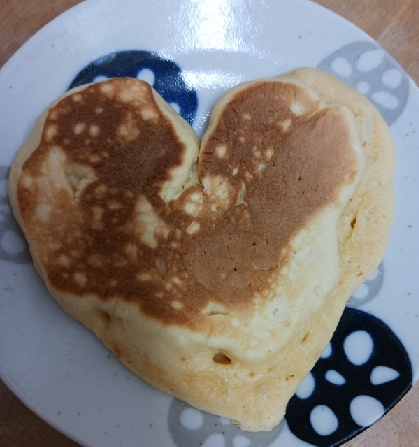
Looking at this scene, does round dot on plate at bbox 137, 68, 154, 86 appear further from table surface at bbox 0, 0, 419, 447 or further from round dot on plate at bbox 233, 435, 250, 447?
round dot on plate at bbox 233, 435, 250, 447

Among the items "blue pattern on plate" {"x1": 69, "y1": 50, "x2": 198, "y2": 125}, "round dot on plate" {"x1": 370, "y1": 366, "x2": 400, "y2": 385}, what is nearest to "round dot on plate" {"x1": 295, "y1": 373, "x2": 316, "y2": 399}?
"round dot on plate" {"x1": 370, "y1": 366, "x2": 400, "y2": 385}

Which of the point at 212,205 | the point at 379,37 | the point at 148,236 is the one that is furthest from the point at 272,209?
the point at 379,37

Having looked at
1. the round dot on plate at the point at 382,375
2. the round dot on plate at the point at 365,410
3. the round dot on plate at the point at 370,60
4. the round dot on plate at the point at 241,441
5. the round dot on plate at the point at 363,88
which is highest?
the round dot on plate at the point at 370,60

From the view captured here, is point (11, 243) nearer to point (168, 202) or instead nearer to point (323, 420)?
point (168, 202)

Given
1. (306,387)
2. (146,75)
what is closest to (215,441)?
(306,387)

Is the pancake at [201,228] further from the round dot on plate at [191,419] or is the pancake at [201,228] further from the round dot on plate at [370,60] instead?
the round dot on plate at [370,60]

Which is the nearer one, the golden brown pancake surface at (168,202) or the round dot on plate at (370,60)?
the golden brown pancake surface at (168,202)

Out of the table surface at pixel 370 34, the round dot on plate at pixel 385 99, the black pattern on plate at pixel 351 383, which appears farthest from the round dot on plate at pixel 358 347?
the round dot on plate at pixel 385 99
